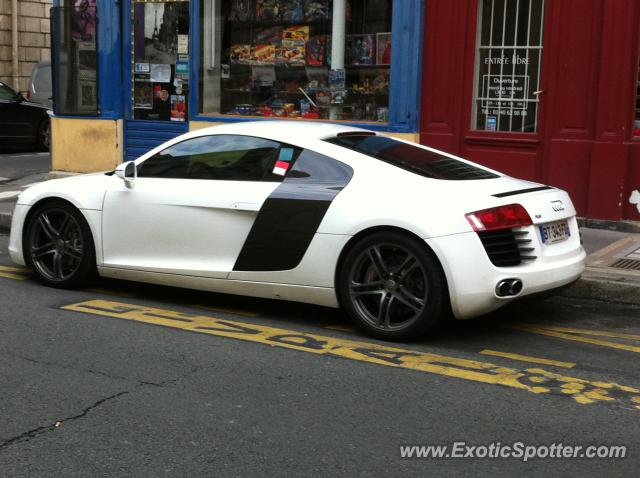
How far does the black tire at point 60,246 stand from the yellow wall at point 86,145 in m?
5.87

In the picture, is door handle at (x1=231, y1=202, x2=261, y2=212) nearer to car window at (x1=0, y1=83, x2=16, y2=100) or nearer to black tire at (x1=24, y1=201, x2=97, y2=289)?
black tire at (x1=24, y1=201, x2=97, y2=289)

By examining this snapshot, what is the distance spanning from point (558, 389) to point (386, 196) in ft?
5.56

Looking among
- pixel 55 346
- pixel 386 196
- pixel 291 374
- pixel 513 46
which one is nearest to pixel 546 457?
pixel 291 374

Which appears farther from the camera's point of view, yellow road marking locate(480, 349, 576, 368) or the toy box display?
the toy box display

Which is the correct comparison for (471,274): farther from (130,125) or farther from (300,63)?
(130,125)

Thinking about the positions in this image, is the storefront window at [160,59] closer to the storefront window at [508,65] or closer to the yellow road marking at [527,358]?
the storefront window at [508,65]

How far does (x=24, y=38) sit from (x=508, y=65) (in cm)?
1790

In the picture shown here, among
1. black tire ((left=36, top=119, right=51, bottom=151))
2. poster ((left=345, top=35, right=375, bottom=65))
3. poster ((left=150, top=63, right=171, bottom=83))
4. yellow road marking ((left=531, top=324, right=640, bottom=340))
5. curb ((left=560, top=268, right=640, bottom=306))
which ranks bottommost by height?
yellow road marking ((left=531, top=324, right=640, bottom=340))

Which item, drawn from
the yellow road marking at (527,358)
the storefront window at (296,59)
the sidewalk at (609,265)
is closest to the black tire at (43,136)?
the storefront window at (296,59)

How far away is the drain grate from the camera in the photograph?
7.81 m

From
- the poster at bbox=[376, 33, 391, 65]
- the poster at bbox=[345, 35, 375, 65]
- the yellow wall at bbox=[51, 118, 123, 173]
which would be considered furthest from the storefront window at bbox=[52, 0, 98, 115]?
the poster at bbox=[376, 33, 391, 65]

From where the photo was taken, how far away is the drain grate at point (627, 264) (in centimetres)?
781

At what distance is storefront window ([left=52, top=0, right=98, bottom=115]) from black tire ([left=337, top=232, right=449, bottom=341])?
8.49m

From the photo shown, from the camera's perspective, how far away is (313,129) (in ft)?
22.1
